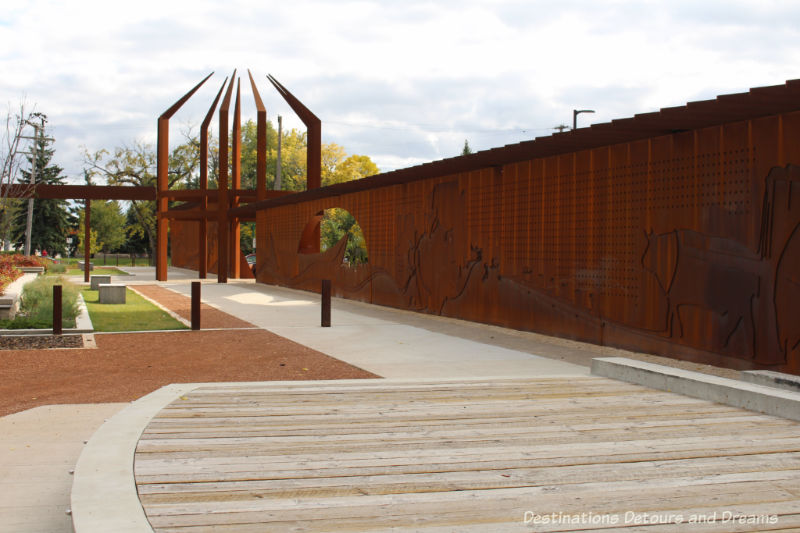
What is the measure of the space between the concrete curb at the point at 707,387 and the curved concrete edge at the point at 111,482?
3.23 metres

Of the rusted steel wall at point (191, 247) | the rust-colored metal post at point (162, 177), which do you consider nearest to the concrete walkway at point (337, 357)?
the rust-colored metal post at point (162, 177)

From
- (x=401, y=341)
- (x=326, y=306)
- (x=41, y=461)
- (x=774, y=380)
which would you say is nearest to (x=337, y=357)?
(x=401, y=341)

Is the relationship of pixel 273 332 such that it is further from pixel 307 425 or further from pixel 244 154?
pixel 244 154

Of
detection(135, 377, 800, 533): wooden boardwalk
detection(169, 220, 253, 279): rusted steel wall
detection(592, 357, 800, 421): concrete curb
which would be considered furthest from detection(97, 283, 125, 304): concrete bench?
detection(592, 357, 800, 421): concrete curb

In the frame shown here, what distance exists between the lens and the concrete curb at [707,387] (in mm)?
4262

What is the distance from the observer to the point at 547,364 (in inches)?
358

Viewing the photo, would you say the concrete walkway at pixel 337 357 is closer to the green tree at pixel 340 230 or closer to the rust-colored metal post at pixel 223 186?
the rust-colored metal post at pixel 223 186

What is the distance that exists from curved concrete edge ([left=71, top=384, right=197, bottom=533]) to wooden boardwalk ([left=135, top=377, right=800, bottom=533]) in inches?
2.6

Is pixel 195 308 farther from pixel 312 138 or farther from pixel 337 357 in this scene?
pixel 312 138

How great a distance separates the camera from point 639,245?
33.2 feet

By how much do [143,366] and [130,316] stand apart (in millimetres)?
6799

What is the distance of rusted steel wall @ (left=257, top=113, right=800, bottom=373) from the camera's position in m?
8.30

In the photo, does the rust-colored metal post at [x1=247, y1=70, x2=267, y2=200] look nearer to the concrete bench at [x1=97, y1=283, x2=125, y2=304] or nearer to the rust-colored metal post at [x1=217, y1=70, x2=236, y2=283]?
the rust-colored metal post at [x1=217, y1=70, x2=236, y2=283]

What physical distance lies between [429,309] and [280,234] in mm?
12689
